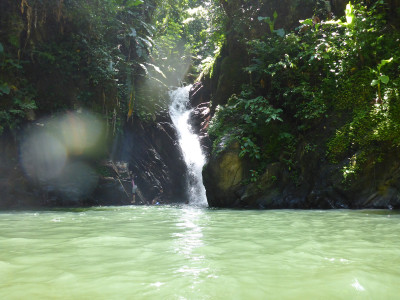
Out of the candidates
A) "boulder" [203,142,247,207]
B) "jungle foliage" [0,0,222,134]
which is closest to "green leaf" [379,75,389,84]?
"boulder" [203,142,247,207]

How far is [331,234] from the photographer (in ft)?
13.3

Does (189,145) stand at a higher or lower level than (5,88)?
lower

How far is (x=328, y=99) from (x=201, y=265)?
8723 mm

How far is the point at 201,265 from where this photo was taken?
8.20ft

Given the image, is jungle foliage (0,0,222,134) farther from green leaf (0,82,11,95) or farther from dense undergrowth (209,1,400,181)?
dense undergrowth (209,1,400,181)

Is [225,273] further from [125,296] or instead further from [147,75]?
[147,75]

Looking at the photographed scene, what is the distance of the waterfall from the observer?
14398 mm

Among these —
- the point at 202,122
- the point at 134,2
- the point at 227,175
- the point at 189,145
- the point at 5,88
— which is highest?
the point at 134,2

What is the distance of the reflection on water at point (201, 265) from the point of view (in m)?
1.91

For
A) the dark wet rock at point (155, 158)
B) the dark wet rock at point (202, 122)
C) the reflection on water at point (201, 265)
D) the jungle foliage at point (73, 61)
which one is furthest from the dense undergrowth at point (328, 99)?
the jungle foliage at point (73, 61)

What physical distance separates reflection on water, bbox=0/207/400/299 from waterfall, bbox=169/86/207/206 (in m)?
9.10

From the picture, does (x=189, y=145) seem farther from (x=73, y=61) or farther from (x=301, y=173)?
(x=301, y=173)

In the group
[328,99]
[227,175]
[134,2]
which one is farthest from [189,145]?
[328,99]

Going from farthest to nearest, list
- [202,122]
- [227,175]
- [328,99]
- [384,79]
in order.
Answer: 1. [202,122]
2. [227,175]
3. [328,99]
4. [384,79]
